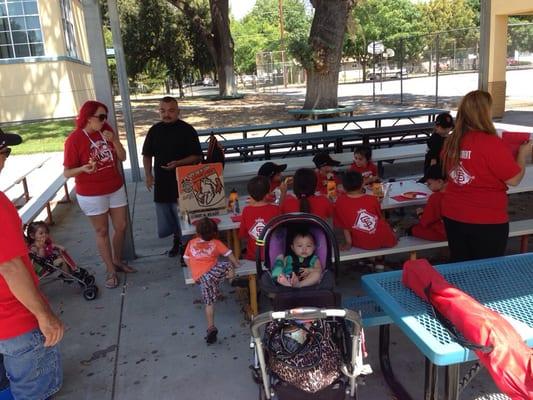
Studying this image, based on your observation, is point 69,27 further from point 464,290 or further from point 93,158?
point 464,290

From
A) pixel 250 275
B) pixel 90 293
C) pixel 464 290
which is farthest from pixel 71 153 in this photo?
pixel 464 290

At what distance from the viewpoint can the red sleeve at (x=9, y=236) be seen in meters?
2.04

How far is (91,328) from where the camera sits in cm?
399

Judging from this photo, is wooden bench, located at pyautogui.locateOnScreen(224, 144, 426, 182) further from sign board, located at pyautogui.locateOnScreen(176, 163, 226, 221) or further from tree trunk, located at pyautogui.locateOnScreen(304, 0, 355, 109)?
tree trunk, located at pyautogui.locateOnScreen(304, 0, 355, 109)

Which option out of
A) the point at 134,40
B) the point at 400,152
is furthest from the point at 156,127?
the point at 134,40

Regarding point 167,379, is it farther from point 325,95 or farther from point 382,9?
point 382,9

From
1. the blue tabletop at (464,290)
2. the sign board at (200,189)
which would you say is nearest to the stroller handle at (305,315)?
the blue tabletop at (464,290)

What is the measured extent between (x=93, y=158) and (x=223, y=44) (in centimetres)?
2364

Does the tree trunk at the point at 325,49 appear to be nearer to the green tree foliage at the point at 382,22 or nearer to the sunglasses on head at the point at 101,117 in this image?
the sunglasses on head at the point at 101,117

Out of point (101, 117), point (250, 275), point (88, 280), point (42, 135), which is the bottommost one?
point (88, 280)

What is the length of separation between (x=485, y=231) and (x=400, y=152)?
428cm

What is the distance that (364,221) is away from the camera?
→ 3.91m

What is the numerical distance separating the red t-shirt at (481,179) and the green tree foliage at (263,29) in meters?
47.5

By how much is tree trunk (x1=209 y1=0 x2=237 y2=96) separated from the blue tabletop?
2302cm
